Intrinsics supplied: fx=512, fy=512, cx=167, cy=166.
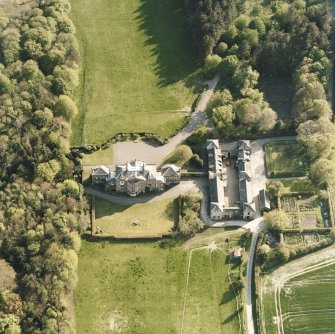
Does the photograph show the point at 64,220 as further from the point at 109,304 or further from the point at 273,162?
the point at 273,162

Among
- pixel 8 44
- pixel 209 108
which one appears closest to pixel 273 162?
pixel 209 108

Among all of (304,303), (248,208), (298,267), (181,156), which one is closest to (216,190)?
(248,208)

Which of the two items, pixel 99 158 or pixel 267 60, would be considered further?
pixel 267 60

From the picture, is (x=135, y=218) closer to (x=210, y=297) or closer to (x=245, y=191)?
(x=210, y=297)

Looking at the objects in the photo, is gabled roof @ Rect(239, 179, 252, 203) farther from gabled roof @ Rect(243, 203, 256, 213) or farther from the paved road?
the paved road

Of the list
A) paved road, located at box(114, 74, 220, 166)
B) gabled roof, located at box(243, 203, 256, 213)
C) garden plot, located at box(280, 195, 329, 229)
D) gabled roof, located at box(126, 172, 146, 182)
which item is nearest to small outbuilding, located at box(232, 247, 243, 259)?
gabled roof, located at box(243, 203, 256, 213)

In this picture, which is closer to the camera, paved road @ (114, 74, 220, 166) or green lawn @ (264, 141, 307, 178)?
green lawn @ (264, 141, 307, 178)

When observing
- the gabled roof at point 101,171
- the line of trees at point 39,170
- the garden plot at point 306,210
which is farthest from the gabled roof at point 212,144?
the line of trees at point 39,170
